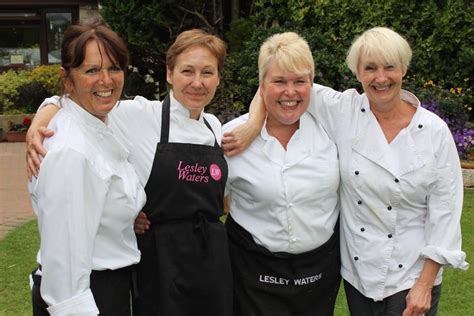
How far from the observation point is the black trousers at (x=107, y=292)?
93.4 inches

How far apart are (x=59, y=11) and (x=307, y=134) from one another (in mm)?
15160

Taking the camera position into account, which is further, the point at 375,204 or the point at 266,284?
the point at 266,284

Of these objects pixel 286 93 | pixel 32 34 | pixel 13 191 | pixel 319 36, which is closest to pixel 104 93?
pixel 286 93

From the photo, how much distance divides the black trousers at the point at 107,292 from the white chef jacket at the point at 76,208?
6cm

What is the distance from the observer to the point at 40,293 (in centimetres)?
233

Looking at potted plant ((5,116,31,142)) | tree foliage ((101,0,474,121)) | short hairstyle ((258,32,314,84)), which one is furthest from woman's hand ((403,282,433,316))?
potted plant ((5,116,31,142))

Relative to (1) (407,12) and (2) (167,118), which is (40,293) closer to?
(2) (167,118)

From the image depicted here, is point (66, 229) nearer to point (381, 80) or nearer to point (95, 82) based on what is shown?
point (95, 82)

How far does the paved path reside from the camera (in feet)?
22.7

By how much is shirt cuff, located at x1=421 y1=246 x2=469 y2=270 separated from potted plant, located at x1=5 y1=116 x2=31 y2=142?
10.9 meters

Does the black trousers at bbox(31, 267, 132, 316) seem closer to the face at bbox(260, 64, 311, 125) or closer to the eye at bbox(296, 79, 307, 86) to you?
the face at bbox(260, 64, 311, 125)

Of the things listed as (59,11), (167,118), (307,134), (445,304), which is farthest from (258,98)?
(59,11)

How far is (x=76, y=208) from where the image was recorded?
214 cm

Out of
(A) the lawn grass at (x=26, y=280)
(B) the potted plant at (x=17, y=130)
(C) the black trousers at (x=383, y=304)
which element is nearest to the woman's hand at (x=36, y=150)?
(C) the black trousers at (x=383, y=304)
